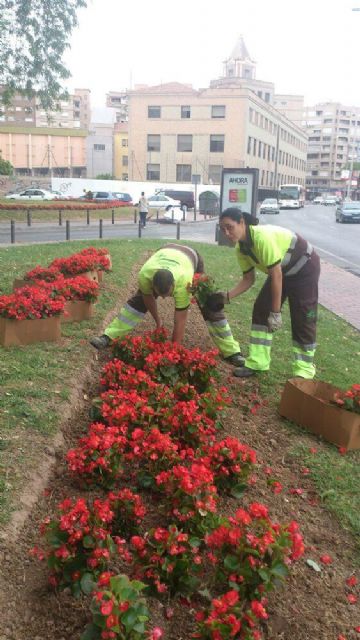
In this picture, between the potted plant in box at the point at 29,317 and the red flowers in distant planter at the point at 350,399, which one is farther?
the potted plant in box at the point at 29,317

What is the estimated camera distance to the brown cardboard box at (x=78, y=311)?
6.22 metres

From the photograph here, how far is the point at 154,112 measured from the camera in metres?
66.0

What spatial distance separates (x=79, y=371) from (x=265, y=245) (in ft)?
6.03

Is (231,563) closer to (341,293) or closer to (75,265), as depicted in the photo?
(75,265)

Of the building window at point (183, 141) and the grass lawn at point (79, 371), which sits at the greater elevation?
the building window at point (183, 141)

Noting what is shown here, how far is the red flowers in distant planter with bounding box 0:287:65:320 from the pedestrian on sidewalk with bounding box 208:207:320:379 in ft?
4.69

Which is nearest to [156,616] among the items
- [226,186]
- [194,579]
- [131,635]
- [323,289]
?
[194,579]

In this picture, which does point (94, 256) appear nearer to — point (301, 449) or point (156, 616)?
point (301, 449)

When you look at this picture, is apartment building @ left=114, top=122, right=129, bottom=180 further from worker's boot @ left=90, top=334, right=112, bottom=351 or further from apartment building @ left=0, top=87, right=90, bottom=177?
worker's boot @ left=90, top=334, right=112, bottom=351

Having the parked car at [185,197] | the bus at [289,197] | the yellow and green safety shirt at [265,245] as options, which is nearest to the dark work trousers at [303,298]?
the yellow and green safety shirt at [265,245]

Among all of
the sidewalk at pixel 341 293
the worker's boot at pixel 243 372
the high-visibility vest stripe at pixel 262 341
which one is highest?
the high-visibility vest stripe at pixel 262 341

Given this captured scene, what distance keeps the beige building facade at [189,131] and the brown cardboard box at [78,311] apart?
5961cm

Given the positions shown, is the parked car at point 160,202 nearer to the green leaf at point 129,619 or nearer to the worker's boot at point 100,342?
the worker's boot at point 100,342

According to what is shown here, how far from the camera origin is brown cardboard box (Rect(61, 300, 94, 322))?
6219 mm
